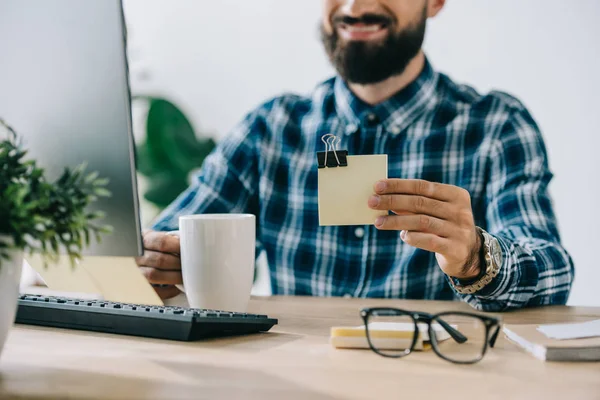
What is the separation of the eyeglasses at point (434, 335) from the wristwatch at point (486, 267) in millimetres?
254

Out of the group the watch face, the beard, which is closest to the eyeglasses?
the watch face

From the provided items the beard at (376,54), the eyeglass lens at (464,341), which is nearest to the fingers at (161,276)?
the eyeglass lens at (464,341)

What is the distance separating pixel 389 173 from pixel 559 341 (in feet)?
2.94

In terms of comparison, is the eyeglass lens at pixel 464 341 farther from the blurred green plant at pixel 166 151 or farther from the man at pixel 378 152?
the blurred green plant at pixel 166 151

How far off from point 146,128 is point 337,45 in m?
1.34

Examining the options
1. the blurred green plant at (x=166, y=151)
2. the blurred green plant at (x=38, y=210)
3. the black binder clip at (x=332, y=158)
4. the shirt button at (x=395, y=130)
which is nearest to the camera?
the blurred green plant at (x=38, y=210)

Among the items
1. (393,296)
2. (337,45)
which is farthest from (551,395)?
(337,45)

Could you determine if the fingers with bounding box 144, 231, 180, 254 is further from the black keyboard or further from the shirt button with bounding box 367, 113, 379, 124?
the shirt button with bounding box 367, 113, 379, 124

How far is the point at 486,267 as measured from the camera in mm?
1013

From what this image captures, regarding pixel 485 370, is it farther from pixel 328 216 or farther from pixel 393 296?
pixel 393 296

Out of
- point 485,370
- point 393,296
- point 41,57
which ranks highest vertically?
point 41,57

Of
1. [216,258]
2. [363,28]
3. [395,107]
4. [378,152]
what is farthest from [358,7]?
[216,258]

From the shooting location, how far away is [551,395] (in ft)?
1.88

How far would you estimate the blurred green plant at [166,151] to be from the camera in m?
2.84
